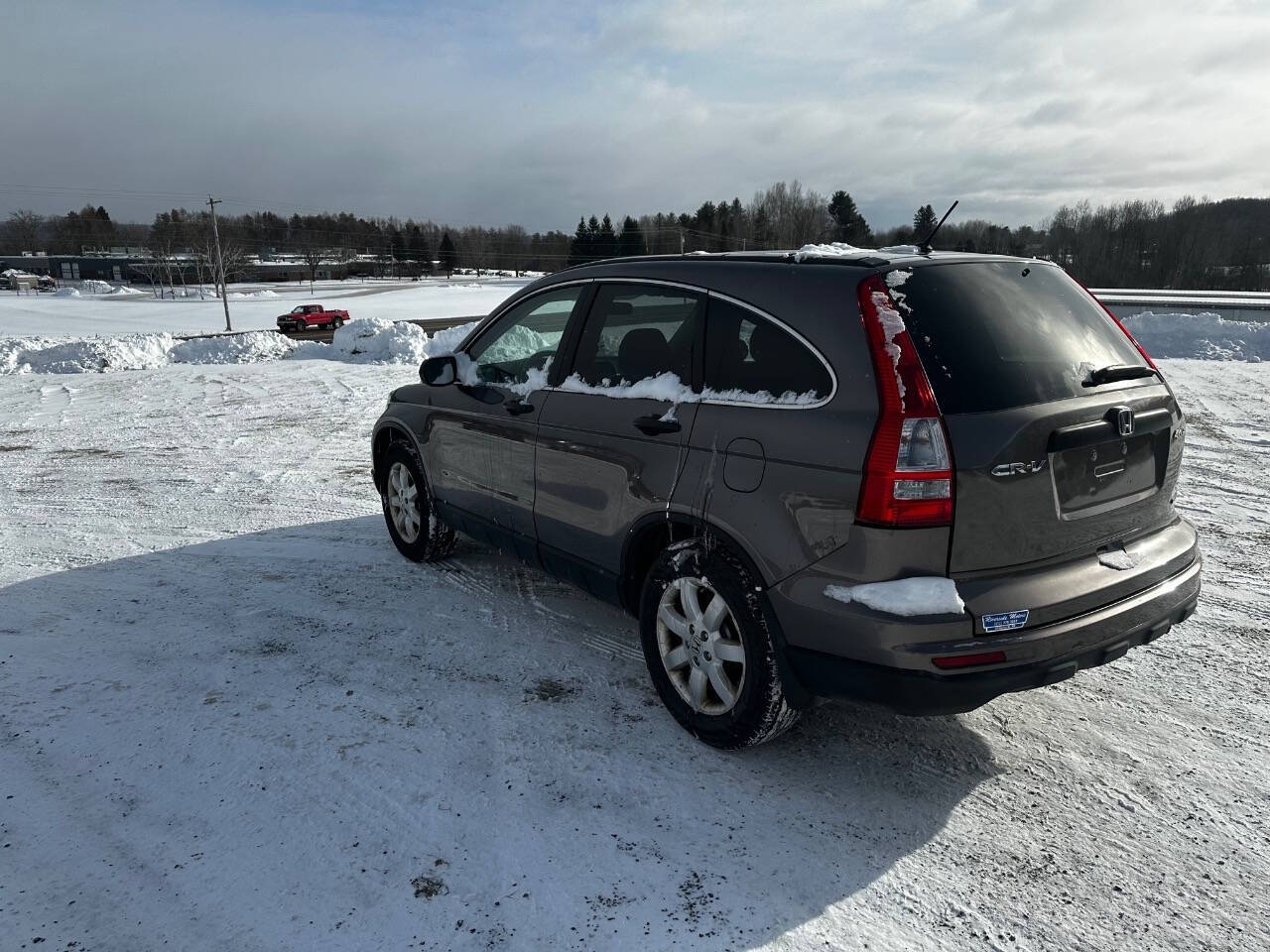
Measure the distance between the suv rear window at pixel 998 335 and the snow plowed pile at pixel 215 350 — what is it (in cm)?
1212

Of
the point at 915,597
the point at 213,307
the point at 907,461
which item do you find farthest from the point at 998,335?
the point at 213,307

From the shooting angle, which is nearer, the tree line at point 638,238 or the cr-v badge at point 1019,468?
the cr-v badge at point 1019,468

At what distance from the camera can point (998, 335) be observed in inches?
105

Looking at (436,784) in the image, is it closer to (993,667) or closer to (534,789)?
(534,789)

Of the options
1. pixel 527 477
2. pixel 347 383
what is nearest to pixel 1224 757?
pixel 527 477

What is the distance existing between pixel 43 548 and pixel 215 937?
4.51m

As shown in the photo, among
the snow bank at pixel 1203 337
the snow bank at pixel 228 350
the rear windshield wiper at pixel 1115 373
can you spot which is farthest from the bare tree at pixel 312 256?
the rear windshield wiper at pixel 1115 373

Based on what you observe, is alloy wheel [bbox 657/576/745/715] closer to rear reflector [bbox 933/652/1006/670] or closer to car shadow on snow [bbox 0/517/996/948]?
car shadow on snow [bbox 0/517/996/948]

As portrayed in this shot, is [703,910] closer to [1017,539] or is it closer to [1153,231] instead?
[1017,539]

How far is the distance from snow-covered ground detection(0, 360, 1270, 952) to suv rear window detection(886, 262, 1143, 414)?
1.44 m

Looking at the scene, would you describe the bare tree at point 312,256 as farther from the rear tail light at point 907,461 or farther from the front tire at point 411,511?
the rear tail light at point 907,461

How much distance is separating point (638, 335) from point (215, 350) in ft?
58.5

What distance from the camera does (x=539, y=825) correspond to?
270 centimetres

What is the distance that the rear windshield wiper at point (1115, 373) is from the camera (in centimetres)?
276
